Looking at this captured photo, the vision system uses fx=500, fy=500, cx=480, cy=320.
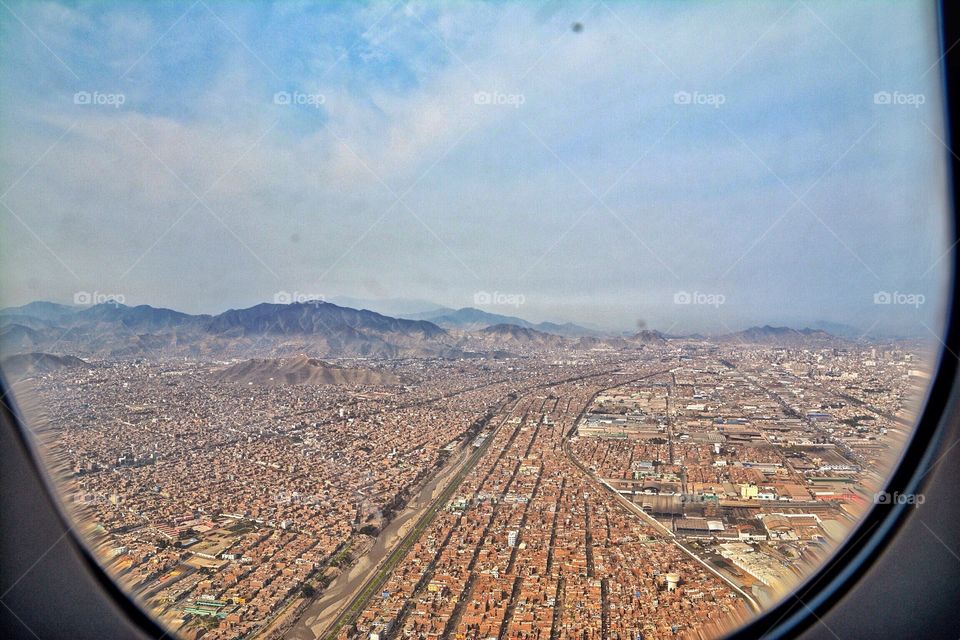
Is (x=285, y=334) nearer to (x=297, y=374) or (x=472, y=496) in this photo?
(x=297, y=374)

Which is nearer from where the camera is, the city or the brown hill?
the city

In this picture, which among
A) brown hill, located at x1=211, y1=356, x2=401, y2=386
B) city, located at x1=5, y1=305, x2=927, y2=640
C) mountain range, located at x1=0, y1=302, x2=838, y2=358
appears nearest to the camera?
city, located at x1=5, y1=305, x2=927, y2=640

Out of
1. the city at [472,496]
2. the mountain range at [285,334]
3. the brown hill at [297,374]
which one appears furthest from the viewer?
the brown hill at [297,374]

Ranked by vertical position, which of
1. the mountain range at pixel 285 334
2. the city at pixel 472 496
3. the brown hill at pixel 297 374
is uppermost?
the mountain range at pixel 285 334

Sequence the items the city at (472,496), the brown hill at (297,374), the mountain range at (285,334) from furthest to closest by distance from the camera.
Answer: the brown hill at (297,374)
the mountain range at (285,334)
the city at (472,496)

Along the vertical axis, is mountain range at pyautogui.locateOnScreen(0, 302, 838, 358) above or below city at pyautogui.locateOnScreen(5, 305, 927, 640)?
above

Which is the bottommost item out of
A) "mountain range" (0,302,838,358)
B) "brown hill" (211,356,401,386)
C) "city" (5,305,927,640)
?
"city" (5,305,927,640)

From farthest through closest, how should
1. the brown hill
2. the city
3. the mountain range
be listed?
the brown hill
the mountain range
the city

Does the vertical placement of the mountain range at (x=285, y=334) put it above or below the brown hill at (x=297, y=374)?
above

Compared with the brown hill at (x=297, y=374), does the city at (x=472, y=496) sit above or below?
below

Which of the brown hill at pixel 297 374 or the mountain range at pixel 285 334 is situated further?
the brown hill at pixel 297 374
